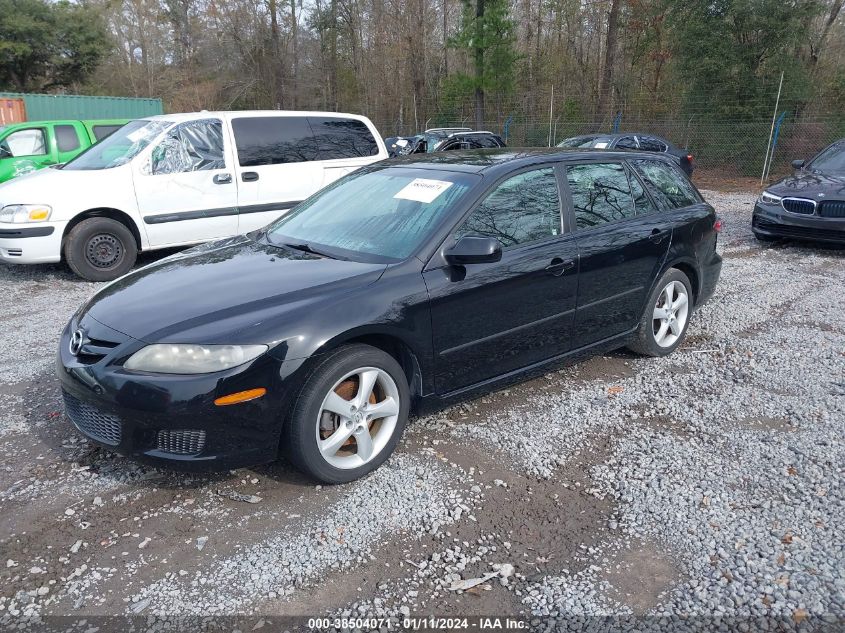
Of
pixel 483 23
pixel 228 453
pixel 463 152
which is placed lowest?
pixel 228 453

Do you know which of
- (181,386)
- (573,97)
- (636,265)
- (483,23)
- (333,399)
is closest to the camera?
(181,386)

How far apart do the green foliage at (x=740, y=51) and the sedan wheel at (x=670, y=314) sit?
17.3 metres

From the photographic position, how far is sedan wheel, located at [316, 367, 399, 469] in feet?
10.2

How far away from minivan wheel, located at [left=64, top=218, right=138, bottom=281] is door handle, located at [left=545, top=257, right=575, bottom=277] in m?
5.56

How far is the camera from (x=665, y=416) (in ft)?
13.1

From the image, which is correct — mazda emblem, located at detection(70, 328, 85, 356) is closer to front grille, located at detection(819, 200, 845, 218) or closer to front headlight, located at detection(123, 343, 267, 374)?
front headlight, located at detection(123, 343, 267, 374)

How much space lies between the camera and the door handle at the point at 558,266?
3861 millimetres

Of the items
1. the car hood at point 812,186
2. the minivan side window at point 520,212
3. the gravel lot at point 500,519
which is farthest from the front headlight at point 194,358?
the car hood at point 812,186

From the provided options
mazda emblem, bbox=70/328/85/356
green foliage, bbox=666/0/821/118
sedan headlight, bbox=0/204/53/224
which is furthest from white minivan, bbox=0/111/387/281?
green foliage, bbox=666/0/821/118

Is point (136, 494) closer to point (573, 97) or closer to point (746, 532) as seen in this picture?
point (746, 532)

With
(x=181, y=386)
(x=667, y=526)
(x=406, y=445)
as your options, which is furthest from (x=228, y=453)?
(x=667, y=526)

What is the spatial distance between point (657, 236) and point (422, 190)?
6.03ft

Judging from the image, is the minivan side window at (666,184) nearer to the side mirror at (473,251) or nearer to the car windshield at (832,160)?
the side mirror at (473,251)

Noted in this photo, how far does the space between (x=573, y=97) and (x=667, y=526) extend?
2374cm
